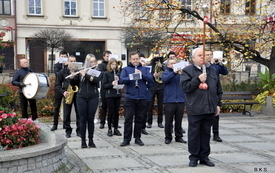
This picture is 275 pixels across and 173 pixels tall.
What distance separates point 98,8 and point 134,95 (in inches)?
1019

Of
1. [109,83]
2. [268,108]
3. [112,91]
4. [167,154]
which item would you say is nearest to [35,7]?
[268,108]

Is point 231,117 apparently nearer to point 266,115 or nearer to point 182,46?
point 266,115

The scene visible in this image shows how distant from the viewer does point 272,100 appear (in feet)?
43.2

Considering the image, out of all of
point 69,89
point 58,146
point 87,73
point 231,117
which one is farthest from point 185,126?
point 58,146

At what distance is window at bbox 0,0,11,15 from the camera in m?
30.1

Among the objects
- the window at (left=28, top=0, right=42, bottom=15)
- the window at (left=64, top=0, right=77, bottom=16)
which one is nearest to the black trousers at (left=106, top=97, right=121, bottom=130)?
the window at (left=28, top=0, right=42, bottom=15)

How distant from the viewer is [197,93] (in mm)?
5859

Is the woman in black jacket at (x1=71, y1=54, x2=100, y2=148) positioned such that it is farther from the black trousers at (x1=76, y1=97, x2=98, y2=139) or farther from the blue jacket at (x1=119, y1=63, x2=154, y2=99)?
the blue jacket at (x1=119, y1=63, x2=154, y2=99)

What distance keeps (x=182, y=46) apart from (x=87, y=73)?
9971 millimetres

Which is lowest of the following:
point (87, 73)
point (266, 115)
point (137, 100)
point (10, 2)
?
point (266, 115)

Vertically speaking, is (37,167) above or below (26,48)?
below

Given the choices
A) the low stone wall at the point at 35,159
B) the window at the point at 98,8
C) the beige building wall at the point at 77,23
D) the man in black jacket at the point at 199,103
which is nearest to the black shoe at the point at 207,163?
the man in black jacket at the point at 199,103

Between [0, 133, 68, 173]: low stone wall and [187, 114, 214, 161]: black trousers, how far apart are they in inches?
81.9

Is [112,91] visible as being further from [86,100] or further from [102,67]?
[86,100]
